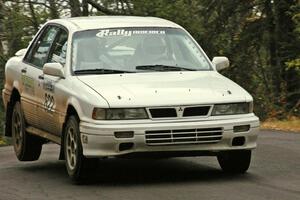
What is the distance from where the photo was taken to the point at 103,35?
981 centimetres

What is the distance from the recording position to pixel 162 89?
863 cm

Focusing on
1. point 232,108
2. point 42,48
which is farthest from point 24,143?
point 232,108

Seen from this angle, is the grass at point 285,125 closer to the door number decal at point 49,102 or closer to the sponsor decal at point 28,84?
the sponsor decal at point 28,84

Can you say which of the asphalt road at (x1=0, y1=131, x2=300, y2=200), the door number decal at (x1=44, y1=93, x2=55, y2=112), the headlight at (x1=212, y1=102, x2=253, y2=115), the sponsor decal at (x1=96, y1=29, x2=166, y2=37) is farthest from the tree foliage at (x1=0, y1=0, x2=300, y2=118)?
the headlight at (x1=212, y1=102, x2=253, y2=115)

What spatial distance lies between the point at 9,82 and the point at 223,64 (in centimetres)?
307

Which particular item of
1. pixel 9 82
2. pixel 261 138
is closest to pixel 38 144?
pixel 9 82

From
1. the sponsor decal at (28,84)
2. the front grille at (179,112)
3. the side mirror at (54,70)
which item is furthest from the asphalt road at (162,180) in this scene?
the side mirror at (54,70)

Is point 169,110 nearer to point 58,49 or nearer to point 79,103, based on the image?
point 79,103

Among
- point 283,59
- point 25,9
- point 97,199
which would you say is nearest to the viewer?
point 97,199

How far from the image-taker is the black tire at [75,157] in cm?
864

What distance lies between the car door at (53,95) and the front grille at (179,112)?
3.98ft

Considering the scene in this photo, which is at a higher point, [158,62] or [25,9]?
[158,62]

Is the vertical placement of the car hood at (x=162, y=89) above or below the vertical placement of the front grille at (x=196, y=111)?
above

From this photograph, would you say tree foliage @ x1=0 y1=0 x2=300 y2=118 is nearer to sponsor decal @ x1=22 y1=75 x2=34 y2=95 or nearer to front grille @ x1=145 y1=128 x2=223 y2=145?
sponsor decal @ x1=22 y1=75 x2=34 y2=95
